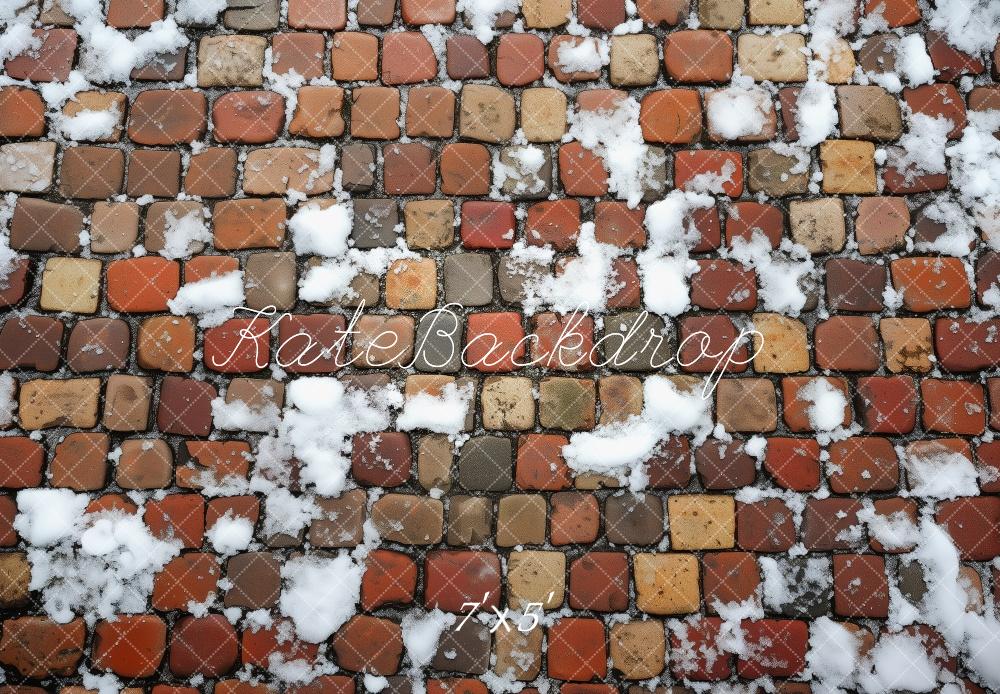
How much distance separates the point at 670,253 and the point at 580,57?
345 millimetres

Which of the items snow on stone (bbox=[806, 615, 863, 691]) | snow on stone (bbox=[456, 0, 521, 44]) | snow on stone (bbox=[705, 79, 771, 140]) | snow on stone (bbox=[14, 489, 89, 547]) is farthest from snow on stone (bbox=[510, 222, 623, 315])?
snow on stone (bbox=[14, 489, 89, 547])

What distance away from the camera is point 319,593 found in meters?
0.90

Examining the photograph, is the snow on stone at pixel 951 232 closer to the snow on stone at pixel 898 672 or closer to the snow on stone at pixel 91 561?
the snow on stone at pixel 898 672

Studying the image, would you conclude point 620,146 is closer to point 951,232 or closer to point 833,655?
point 951,232

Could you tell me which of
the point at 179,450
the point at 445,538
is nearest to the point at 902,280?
the point at 445,538

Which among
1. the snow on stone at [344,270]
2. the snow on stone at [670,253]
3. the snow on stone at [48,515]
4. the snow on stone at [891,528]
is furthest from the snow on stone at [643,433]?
the snow on stone at [48,515]

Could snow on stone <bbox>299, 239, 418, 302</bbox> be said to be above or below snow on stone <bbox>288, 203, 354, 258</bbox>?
below

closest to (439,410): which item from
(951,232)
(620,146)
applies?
(620,146)

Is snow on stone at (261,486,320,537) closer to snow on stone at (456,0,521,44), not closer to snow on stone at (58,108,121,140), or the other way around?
snow on stone at (58,108,121,140)

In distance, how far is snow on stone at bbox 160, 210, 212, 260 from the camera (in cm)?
95

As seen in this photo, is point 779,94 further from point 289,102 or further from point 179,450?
point 179,450

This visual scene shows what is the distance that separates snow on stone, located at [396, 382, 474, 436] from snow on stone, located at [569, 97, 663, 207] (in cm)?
40

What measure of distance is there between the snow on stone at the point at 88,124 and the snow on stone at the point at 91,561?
573mm

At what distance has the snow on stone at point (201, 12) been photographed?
3.22ft
